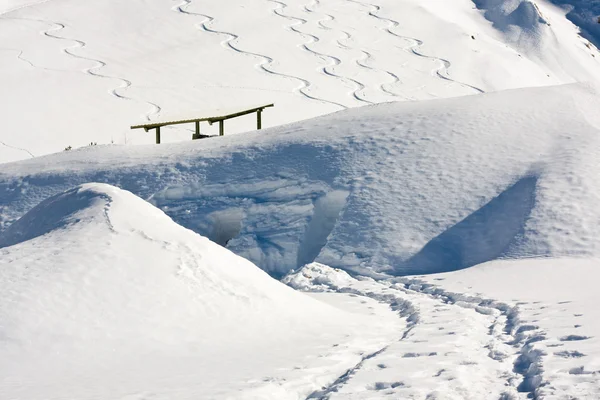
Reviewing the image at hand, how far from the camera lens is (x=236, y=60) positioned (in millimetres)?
24547

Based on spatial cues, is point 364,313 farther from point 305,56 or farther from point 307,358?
point 305,56

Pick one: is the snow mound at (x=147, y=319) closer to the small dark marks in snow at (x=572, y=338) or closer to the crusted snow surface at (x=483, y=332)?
the crusted snow surface at (x=483, y=332)

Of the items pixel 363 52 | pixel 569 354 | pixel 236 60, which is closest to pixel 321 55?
pixel 363 52

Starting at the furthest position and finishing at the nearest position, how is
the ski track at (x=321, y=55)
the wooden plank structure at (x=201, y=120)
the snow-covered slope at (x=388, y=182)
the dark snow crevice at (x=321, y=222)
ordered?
the ski track at (x=321, y=55)
the wooden plank structure at (x=201, y=120)
the dark snow crevice at (x=321, y=222)
the snow-covered slope at (x=388, y=182)

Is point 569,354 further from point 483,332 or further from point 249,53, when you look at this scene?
point 249,53

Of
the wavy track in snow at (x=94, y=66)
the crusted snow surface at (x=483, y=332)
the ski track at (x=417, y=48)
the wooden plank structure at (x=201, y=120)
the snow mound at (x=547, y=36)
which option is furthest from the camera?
the snow mound at (x=547, y=36)

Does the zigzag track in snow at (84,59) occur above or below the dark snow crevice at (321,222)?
below

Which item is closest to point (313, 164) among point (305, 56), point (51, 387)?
point (51, 387)

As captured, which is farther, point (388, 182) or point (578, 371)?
point (388, 182)

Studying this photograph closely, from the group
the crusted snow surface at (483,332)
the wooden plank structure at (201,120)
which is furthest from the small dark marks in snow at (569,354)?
the wooden plank structure at (201,120)

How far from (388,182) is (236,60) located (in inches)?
572

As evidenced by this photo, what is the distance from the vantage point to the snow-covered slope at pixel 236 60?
20.5 meters

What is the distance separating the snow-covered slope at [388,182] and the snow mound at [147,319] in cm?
247

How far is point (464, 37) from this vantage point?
1130 inches
